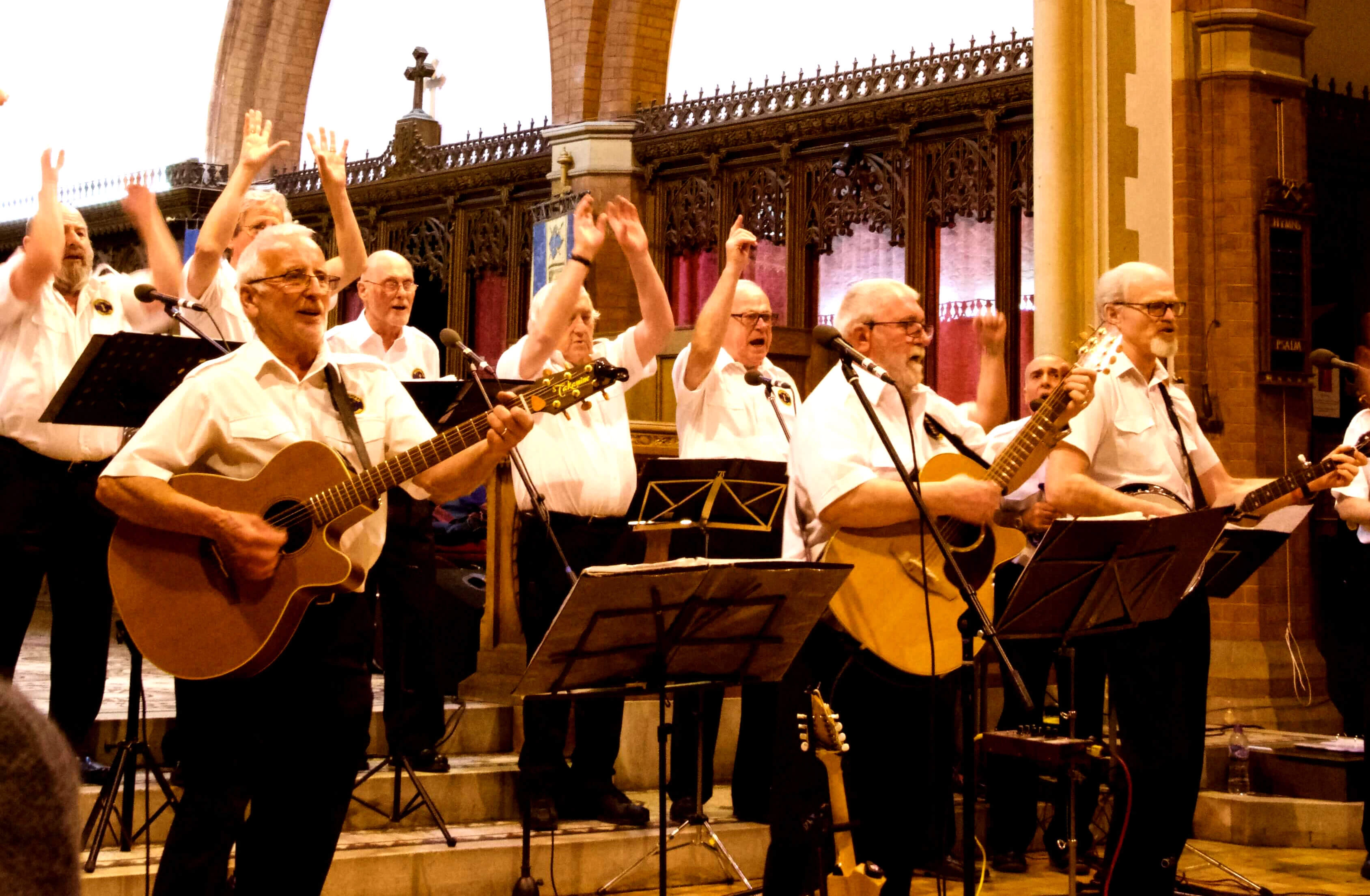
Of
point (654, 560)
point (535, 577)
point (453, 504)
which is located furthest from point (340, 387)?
point (453, 504)

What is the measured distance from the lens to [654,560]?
258 inches

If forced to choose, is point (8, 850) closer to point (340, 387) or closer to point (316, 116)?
point (340, 387)

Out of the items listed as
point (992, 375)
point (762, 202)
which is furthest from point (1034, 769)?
point (762, 202)

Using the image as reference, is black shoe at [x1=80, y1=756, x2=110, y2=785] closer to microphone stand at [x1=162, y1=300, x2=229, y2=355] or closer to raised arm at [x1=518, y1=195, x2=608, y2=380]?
microphone stand at [x1=162, y1=300, x2=229, y2=355]

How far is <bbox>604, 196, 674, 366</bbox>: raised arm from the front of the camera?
5566 mm

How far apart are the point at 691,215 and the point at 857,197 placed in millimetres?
1616

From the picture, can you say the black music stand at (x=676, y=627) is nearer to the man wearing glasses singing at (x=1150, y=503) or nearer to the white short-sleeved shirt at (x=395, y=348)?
the man wearing glasses singing at (x=1150, y=503)

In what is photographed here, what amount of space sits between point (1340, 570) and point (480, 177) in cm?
895

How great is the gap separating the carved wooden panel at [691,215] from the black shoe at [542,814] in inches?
290

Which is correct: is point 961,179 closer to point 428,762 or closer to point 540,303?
point 540,303

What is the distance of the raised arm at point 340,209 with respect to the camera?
17.8 feet

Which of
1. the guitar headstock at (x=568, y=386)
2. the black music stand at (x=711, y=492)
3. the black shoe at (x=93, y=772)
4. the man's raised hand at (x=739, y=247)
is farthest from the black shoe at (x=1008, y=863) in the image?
the black shoe at (x=93, y=772)

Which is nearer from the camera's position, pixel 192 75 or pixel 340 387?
pixel 340 387

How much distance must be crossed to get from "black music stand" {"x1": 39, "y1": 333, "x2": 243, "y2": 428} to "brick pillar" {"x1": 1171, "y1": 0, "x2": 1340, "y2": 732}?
5660 mm
